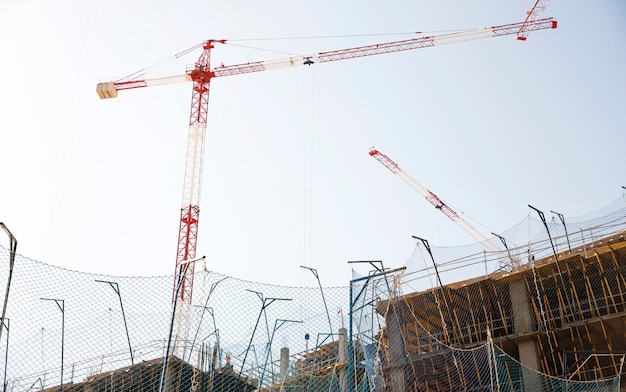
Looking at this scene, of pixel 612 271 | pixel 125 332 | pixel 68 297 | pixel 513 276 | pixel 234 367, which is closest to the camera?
pixel 68 297

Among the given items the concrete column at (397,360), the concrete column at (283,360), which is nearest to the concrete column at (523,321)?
the concrete column at (397,360)

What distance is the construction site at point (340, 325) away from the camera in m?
11.0

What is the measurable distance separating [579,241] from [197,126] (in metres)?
28.1

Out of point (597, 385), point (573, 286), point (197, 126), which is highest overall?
point (197, 126)

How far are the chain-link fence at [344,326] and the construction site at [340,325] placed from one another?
0.11 ft

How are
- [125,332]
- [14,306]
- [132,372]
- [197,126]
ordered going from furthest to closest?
[197,126]
[132,372]
[125,332]
[14,306]

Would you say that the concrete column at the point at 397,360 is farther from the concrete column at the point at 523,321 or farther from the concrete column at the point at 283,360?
the concrete column at the point at 523,321

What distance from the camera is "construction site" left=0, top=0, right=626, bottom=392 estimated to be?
11.0 metres

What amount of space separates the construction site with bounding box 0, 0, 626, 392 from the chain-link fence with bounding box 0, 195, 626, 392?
0.03 m

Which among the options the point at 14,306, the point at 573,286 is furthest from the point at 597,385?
the point at 14,306

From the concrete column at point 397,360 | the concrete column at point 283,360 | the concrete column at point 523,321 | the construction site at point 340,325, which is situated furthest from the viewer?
the concrete column at point 523,321

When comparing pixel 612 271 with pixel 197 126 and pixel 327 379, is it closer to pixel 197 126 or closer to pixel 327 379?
pixel 327 379

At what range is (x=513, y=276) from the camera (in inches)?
830

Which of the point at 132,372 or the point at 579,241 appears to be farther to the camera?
the point at 579,241
